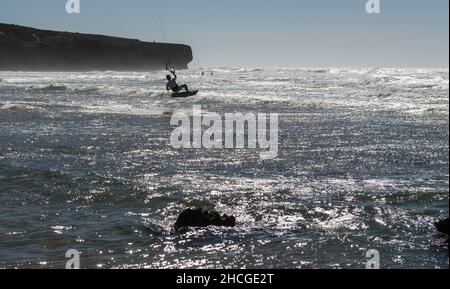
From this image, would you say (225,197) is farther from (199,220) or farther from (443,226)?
(443,226)

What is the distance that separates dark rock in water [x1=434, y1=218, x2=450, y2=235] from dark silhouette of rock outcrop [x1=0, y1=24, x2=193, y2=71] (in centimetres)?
12534

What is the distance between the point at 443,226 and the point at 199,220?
14.3 ft

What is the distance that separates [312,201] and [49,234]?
5674 mm

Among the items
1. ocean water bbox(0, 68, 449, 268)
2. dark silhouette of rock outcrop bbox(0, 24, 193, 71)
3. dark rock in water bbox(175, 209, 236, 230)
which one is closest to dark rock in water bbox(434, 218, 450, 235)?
ocean water bbox(0, 68, 449, 268)

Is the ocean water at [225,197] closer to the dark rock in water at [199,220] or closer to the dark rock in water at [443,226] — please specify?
the dark rock in water at [443,226]

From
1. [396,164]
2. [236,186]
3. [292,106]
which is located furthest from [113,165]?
[292,106]

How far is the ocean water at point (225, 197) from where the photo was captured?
10.8 meters

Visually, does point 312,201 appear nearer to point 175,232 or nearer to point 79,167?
point 175,232

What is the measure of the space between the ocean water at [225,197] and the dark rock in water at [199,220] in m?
0.27

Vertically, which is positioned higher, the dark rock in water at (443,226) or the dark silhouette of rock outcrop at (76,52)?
the dark silhouette of rock outcrop at (76,52)

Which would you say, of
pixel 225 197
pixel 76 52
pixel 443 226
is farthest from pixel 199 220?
pixel 76 52

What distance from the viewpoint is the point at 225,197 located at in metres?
14.8

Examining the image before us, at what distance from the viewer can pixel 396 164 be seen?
19.2 meters

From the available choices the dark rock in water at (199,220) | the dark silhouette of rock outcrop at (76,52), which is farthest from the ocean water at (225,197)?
the dark silhouette of rock outcrop at (76,52)
